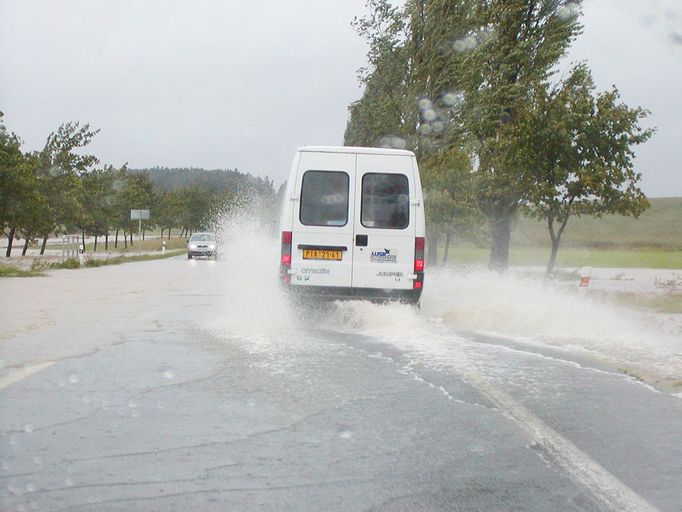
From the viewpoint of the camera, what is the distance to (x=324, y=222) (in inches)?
457

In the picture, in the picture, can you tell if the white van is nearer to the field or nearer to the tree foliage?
the tree foliage

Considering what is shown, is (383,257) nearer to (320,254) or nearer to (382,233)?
(382,233)

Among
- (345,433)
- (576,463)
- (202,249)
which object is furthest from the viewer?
(202,249)

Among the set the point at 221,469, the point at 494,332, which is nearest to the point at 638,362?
the point at 494,332

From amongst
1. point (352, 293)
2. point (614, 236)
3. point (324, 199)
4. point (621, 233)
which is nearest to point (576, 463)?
point (352, 293)

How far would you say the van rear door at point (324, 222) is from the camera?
1151cm

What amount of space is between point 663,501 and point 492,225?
25.4 meters

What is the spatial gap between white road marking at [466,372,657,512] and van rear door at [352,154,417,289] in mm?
5265

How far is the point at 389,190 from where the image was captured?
11.6 meters

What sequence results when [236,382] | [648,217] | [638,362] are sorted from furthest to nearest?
[648,217]
[638,362]
[236,382]

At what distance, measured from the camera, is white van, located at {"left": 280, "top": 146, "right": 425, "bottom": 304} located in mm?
11516

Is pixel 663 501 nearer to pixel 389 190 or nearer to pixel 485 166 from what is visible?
pixel 389 190

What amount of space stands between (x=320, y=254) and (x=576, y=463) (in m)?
7.32

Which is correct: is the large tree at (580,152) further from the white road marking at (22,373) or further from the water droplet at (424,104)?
the white road marking at (22,373)
